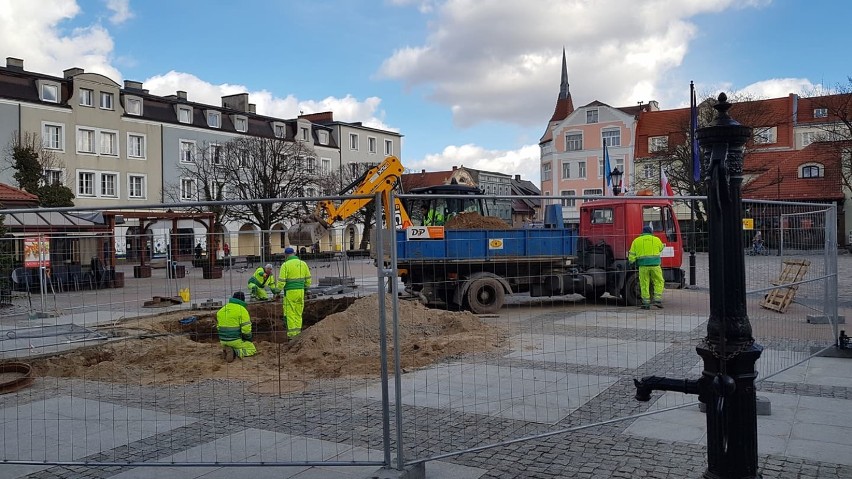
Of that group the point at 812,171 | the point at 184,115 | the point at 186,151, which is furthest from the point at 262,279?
the point at 812,171

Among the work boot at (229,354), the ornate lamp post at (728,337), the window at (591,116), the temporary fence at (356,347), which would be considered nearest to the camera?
the ornate lamp post at (728,337)

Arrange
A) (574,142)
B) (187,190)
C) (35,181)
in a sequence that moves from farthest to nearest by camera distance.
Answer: (574,142) → (187,190) → (35,181)

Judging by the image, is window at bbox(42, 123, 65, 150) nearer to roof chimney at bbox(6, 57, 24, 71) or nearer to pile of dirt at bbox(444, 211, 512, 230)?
roof chimney at bbox(6, 57, 24, 71)

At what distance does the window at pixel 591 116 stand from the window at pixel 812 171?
21.4m

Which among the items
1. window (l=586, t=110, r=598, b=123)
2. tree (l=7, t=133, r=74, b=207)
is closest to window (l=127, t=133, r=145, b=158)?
tree (l=7, t=133, r=74, b=207)

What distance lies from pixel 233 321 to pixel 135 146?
4363 centimetres

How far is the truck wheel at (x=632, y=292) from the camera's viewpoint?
6516mm

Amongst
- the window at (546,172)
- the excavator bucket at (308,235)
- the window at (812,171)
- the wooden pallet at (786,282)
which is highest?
the window at (546,172)

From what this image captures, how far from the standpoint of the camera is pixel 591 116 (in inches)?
2618

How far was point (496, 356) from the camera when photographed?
29.6 ft

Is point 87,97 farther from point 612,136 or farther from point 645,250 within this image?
point 612,136

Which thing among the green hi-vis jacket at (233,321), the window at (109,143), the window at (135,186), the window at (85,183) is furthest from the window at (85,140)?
the green hi-vis jacket at (233,321)

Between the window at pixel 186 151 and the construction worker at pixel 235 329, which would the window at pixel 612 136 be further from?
the construction worker at pixel 235 329

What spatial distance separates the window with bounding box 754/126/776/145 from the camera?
4977 cm
